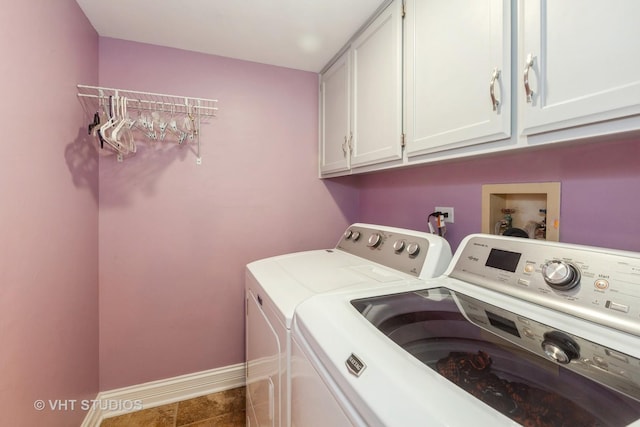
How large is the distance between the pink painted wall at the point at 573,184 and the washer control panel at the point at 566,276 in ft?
0.81

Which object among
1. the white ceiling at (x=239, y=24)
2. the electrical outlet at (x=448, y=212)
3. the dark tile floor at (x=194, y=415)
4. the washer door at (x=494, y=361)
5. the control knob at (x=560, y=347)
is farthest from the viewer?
the dark tile floor at (x=194, y=415)

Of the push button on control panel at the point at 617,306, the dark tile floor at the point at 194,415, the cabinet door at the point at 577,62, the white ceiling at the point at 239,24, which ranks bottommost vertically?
the dark tile floor at the point at 194,415

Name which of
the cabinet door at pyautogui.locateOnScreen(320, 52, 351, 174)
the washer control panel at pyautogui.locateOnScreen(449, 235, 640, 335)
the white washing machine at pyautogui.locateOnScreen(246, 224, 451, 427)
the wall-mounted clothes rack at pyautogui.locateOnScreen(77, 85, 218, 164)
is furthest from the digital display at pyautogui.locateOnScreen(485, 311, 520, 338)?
the wall-mounted clothes rack at pyautogui.locateOnScreen(77, 85, 218, 164)

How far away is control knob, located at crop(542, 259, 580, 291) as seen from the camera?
79 centimetres

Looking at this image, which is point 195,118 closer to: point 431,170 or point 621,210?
point 431,170

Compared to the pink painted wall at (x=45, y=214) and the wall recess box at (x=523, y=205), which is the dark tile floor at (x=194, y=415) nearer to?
the pink painted wall at (x=45, y=214)

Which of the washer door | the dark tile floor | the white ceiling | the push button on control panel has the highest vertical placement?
the white ceiling

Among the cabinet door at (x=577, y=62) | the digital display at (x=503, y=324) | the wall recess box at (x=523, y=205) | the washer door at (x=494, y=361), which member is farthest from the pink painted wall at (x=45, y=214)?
the wall recess box at (x=523, y=205)

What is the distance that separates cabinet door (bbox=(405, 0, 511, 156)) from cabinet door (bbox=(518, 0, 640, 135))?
6 cm

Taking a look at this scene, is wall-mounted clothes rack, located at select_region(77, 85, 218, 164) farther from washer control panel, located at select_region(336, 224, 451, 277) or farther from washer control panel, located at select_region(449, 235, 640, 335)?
washer control panel, located at select_region(449, 235, 640, 335)

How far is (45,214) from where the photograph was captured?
1.18 meters

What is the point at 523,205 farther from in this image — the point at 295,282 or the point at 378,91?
the point at 295,282

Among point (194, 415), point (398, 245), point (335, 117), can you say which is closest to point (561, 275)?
point (398, 245)

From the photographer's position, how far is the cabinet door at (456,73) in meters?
0.89
